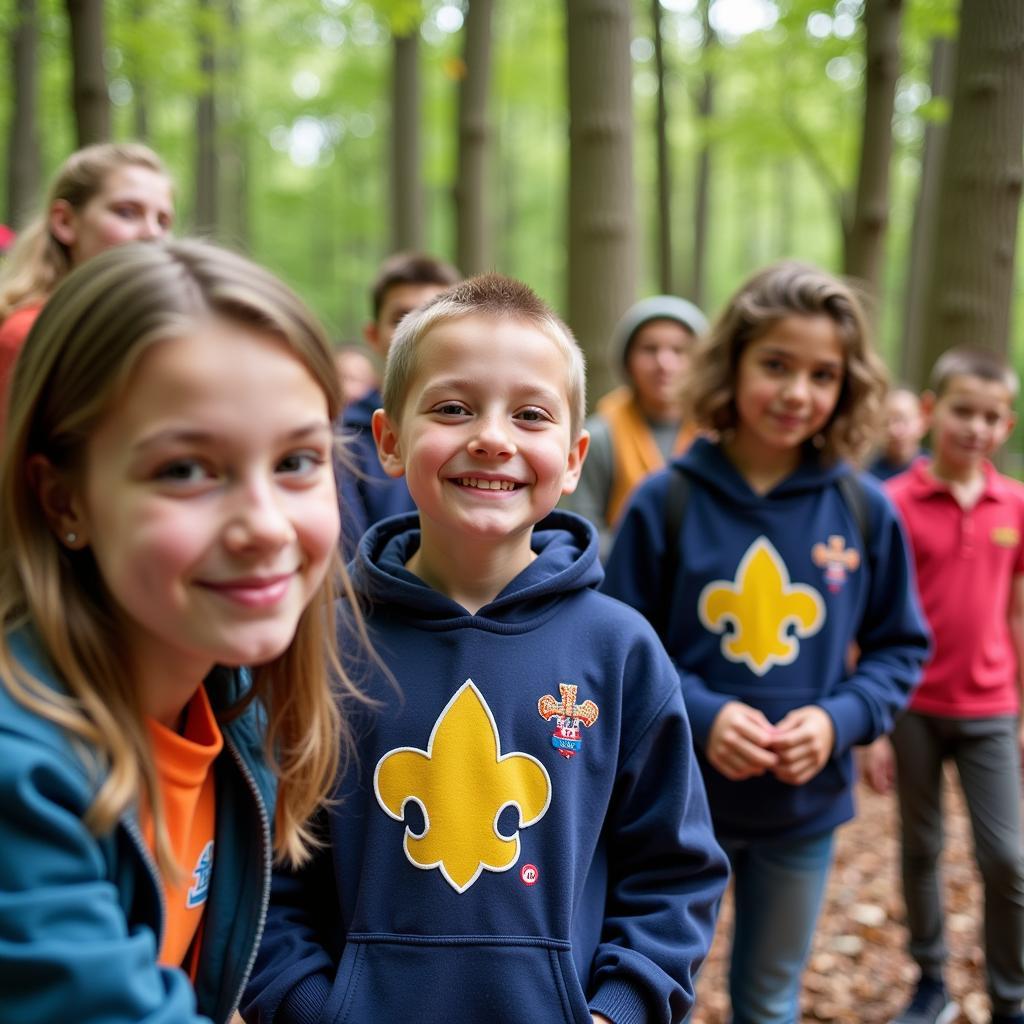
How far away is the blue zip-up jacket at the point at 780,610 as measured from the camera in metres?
2.63

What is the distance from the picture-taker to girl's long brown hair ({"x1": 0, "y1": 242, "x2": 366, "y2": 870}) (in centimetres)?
119

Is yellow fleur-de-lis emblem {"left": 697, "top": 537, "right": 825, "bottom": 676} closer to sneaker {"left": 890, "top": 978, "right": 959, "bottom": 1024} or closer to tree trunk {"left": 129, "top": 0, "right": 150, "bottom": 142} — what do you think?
sneaker {"left": 890, "top": 978, "right": 959, "bottom": 1024}

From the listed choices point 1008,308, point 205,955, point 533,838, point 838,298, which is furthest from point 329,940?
point 1008,308

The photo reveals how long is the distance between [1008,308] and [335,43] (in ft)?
44.7

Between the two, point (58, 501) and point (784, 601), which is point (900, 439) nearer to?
point (784, 601)

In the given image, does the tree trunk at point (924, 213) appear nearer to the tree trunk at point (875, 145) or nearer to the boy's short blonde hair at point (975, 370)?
the tree trunk at point (875, 145)

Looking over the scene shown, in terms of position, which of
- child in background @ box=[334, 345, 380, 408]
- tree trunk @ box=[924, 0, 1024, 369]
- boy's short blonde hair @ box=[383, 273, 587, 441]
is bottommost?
boy's short blonde hair @ box=[383, 273, 587, 441]

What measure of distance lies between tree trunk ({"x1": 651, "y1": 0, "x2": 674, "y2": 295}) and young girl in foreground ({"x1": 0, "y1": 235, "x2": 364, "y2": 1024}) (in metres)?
7.80

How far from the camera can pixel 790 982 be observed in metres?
2.67

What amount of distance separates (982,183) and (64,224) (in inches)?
177

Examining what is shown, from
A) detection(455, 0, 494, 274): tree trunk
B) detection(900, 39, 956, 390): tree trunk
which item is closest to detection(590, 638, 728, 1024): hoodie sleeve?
detection(455, 0, 494, 274): tree trunk

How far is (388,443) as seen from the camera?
76.2 inches

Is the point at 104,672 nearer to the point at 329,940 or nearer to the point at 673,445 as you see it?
the point at 329,940

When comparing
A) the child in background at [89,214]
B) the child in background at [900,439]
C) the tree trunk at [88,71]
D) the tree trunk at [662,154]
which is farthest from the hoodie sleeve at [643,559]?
the tree trunk at [662,154]
